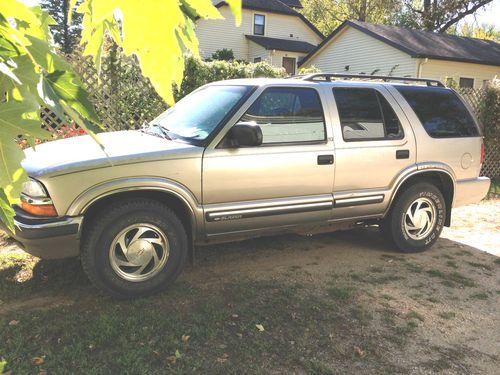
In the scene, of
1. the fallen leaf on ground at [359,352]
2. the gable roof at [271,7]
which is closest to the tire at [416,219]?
the fallen leaf on ground at [359,352]

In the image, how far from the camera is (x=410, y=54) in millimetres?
19422

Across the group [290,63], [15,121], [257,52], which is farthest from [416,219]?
[290,63]

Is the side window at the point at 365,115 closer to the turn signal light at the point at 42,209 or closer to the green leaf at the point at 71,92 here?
the turn signal light at the point at 42,209

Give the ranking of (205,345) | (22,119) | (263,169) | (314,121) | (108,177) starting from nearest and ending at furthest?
(22,119)
(205,345)
(108,177)
(263,169)
(314,121)

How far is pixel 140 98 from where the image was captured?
26.5 ft

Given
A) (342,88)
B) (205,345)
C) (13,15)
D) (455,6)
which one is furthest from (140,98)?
(455,6)

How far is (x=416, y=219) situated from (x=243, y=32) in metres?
26.0

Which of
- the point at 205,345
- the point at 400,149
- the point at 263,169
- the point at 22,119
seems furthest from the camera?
the point at 400,149

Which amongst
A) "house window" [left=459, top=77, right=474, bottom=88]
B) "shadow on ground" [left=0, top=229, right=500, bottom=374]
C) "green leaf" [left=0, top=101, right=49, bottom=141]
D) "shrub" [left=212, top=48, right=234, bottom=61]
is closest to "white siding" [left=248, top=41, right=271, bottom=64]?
"shrub" [left=212, top=48, right=234, bottom=61]

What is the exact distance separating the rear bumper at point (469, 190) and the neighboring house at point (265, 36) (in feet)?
76.4

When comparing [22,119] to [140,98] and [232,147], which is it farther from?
[140,98]

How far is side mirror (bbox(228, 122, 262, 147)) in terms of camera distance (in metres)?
4.05

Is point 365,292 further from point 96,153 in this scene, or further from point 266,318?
point 96,153

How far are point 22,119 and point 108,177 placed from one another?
2.79m
